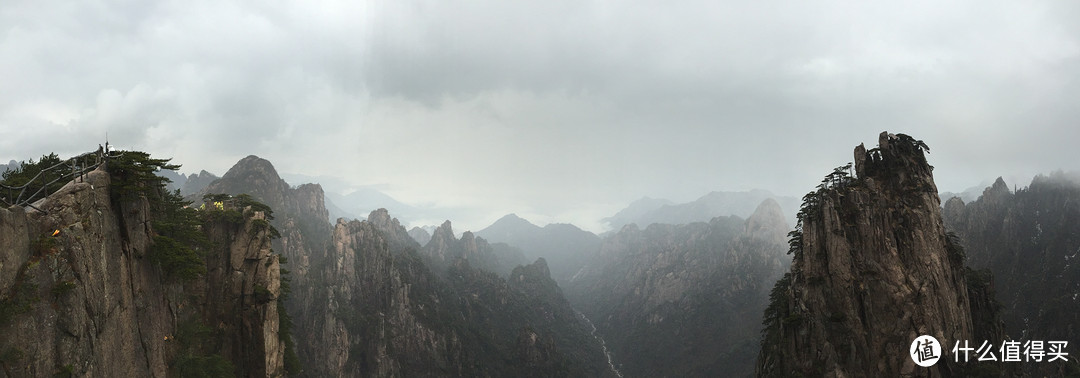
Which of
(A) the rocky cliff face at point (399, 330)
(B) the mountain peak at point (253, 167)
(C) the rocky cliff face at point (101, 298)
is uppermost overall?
(B) the mountain peak at point (253, 167)

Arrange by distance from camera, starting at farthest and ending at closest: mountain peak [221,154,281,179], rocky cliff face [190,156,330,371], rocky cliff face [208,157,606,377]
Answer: mountain peak [221,154,281,179] → rocky cliff face [208,157,606,377] → rocky cliff face [190,156,330,371]

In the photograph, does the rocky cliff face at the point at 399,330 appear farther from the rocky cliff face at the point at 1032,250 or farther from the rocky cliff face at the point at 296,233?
the rocky cliff face at the point at 1032,250

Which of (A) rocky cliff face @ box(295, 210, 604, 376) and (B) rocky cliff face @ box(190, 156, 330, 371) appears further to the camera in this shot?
(A) rocky cliff face @ box(295, 210, 604, 376)

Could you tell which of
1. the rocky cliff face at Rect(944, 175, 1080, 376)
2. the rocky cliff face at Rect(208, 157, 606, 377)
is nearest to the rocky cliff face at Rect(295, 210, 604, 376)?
A: the rocky cliff face at Rect(208, 157, 606, 377)

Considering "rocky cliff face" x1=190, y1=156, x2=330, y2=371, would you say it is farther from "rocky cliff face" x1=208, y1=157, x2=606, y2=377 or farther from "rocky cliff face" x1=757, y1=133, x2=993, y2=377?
"rocky cliff face" x1=757, y1=133, x2=993, y2=377

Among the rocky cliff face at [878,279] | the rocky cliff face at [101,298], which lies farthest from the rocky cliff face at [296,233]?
the rocky cliff face at [878,279]

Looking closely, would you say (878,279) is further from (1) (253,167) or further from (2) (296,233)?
(1) (253,167)

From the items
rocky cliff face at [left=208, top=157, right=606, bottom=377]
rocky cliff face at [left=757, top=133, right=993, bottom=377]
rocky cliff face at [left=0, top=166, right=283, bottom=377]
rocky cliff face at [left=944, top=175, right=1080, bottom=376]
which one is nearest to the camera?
rocky cliff face at [left=0, top=166, right=283, bottom=377]

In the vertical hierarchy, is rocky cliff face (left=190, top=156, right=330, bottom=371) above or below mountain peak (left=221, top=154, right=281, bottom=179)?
below
